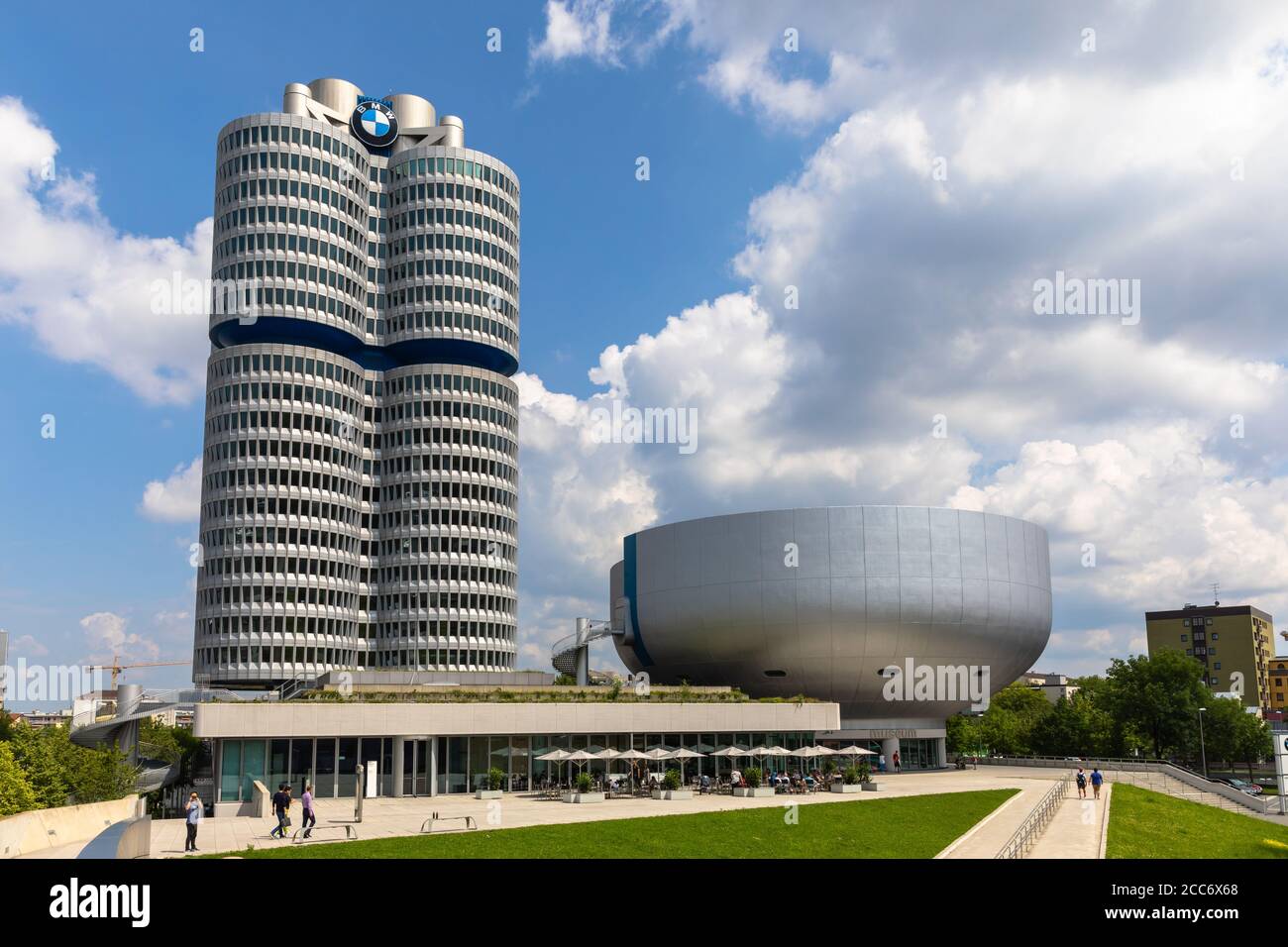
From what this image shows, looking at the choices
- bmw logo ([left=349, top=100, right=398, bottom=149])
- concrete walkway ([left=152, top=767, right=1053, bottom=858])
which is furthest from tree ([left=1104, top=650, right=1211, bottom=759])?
bmw logo ([left=349, top=100, right=398, bottom=149])

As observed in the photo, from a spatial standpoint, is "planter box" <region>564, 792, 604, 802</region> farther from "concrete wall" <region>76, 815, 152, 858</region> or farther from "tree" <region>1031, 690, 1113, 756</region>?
"tree" <region>1031, 690, 1113, 756</region>

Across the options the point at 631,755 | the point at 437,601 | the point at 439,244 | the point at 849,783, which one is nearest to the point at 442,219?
the point at 439,244

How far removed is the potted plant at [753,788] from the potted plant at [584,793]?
7.79 metres

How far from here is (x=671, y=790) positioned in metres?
51.2

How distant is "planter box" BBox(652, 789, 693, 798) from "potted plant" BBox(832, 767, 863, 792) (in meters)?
9.40

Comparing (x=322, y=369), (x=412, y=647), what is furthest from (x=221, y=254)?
(x=412, y=647)

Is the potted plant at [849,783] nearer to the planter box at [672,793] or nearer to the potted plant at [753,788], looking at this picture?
the potted plant at [753,788]

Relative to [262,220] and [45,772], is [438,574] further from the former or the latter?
[45,772]

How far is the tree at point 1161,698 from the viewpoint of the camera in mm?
96250

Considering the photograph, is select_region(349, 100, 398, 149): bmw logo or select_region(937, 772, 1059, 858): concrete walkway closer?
select_region(937, 772, 1059, 858): concrete walkway

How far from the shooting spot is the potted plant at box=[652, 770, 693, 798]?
51.1m

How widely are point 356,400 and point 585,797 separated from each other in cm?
7449

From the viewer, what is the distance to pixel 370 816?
42219 mm
